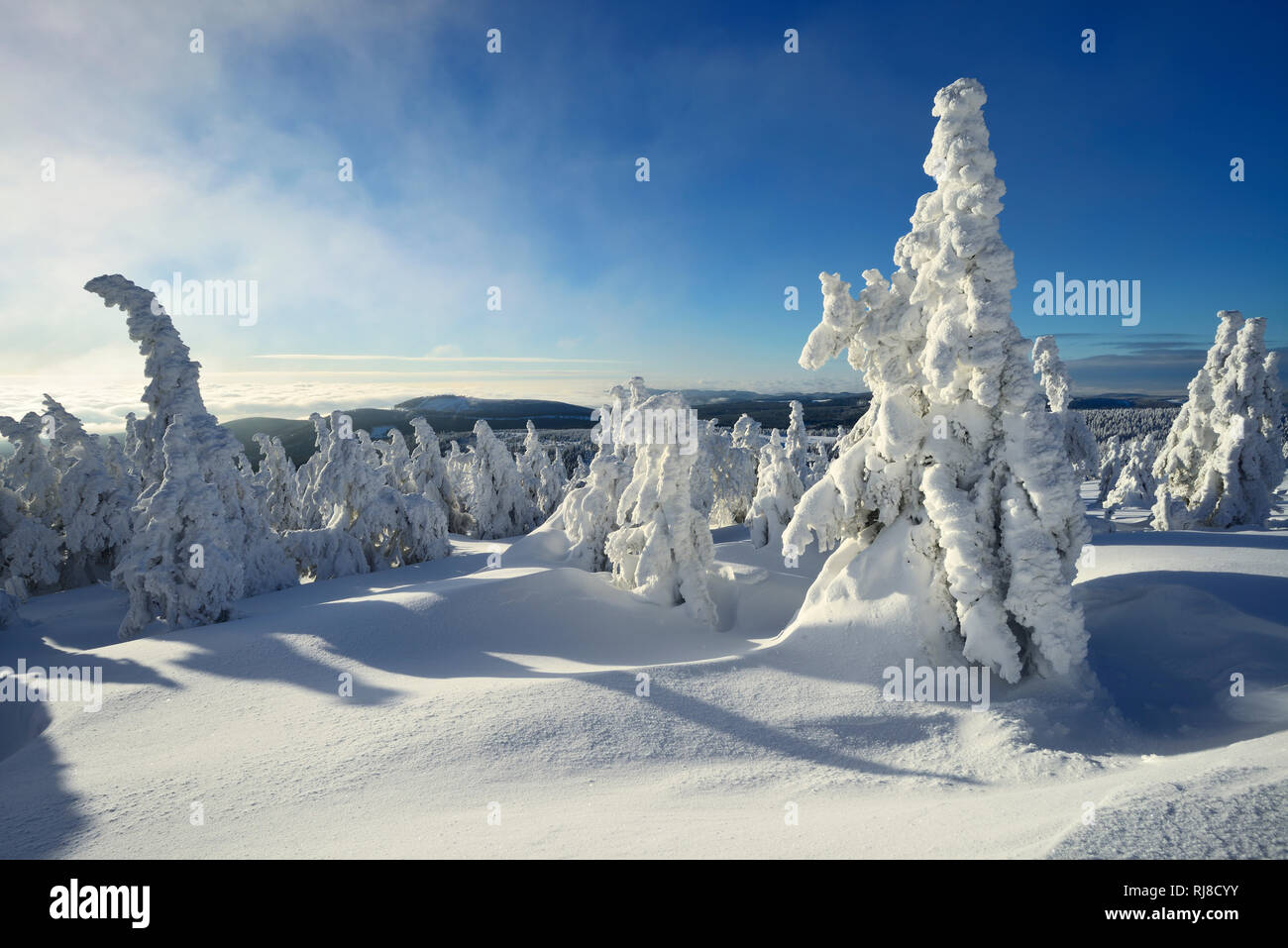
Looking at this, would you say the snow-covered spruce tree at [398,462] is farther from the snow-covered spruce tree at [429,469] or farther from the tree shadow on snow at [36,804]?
the tree shadow on snow at [36,804]

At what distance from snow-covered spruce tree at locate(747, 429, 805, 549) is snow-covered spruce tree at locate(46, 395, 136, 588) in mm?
30105

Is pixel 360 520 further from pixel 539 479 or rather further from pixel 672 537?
pixel 539 479

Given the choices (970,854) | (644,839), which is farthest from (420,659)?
(970,854)

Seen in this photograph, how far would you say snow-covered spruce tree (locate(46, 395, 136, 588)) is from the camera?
1025 inches

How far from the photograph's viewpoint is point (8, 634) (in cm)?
1648

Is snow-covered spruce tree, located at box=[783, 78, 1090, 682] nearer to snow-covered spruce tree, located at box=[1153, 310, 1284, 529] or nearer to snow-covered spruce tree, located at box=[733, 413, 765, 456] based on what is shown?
snow-covered spruce tree, located at box=[1153, 310, 1284, 529]

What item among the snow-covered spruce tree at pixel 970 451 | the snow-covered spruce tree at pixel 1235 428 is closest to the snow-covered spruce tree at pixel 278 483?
the snow-covered spruce tree at pixel 970 451

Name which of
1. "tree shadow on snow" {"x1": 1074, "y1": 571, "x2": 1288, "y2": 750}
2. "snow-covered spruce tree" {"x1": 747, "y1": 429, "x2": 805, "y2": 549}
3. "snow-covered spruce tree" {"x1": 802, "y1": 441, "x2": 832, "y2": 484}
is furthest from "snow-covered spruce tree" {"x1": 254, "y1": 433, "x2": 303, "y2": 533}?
"tree shadow on snow" {"x1": 1074, "y1": 571, "x2": 1288, "y2": 750}

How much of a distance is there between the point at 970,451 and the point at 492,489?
35290 mm

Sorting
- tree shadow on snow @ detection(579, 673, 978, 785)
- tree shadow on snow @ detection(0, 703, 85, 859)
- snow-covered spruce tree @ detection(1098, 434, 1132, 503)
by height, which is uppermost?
snow-covered spruce tree @ detection(1098, 434, 1132, 503)

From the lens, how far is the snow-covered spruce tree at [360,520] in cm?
2656

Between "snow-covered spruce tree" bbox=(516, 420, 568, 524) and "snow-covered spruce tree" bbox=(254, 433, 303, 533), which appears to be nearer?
"snow-covered spruce tree" bbox=(254, 433, 303, 533)

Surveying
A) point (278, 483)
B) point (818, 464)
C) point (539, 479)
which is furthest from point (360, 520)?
point (818, 464)

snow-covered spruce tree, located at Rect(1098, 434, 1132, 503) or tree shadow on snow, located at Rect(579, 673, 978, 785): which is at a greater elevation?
snow-covered spruce tree, located at Rect(1098, 434, 1132, 503)
